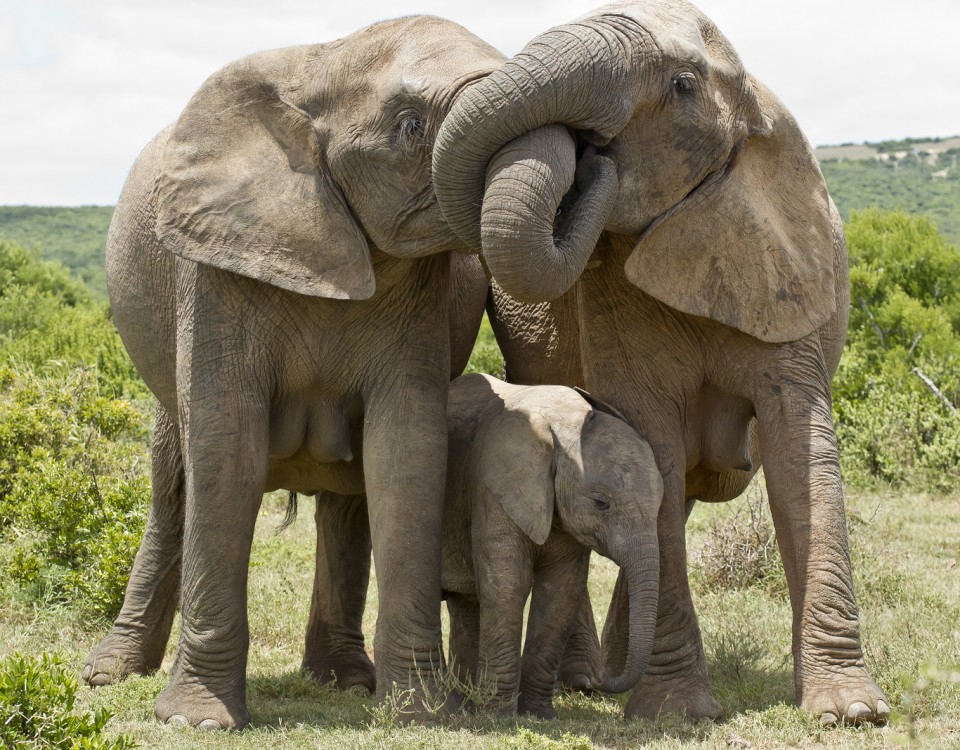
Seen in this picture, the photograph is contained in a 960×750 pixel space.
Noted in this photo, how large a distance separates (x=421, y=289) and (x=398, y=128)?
2.79 ft

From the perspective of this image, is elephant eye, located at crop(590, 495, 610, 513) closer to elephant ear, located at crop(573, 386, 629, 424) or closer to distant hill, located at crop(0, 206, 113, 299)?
elephant ear, located at crop(573, 386, 629, 424)

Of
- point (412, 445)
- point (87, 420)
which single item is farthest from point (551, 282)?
point (87, 420)

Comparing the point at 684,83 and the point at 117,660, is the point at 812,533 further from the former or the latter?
the point at 117,660

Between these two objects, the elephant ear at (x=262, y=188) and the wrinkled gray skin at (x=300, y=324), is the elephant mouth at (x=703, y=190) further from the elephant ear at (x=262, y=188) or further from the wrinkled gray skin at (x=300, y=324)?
the elephant ear at (x=262, y=188)

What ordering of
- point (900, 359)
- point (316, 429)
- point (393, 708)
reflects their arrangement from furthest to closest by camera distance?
1. point (900, 359)
2. point (316, 429)
3. point (393, 708)

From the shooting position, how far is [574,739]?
199 inches

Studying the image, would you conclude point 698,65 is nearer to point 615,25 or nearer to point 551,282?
point 615,25

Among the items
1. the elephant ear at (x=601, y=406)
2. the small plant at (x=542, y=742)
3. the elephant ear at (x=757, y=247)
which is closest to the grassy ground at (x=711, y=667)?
the small plant at (x=542, y=742)

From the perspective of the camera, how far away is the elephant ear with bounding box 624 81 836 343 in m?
5.58

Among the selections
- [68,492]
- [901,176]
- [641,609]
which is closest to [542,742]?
[641,609]

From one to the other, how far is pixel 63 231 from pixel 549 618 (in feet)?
263

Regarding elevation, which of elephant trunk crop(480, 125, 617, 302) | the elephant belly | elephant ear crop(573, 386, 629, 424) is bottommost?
the elephant belly

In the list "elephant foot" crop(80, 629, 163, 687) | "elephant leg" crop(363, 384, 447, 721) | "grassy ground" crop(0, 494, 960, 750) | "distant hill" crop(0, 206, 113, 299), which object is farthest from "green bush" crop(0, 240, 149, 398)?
"distant hill" crop(0, 206, 113, 299)

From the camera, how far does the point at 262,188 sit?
5.66 meters
